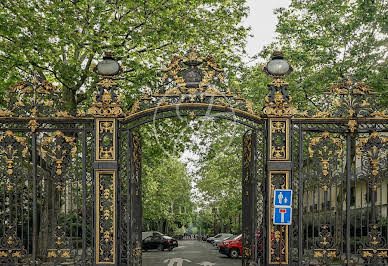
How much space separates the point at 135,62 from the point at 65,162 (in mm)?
5314

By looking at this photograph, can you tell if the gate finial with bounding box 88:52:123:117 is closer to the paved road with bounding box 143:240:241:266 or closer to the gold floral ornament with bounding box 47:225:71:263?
the gold floral ornament with bounding box 47:225:71:263

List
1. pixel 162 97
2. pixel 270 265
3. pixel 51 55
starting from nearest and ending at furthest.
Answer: pixel 270 265
pixel 162 97
pixel 51 55

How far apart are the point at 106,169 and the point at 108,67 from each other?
2.16 meters

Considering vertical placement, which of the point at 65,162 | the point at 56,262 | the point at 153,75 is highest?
the point at 153,75

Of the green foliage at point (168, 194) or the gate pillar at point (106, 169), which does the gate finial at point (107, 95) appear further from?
the green foliage at point (168, 194)

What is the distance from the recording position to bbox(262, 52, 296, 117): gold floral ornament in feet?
29.8

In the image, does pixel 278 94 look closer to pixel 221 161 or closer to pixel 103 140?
pixel 103 140

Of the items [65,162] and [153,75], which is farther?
[153,75]

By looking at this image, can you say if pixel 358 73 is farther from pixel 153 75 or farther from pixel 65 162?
pixel 65 162

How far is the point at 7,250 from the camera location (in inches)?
361

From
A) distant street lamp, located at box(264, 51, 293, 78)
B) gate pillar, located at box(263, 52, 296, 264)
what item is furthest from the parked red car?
distant street lamp, located at box(264, 51, 293, 78)

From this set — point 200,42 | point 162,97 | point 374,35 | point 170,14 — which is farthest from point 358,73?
point 162,97

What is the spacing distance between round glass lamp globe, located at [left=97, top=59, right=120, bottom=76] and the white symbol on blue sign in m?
4.40

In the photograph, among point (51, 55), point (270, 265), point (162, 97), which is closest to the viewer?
point (270, 265)
